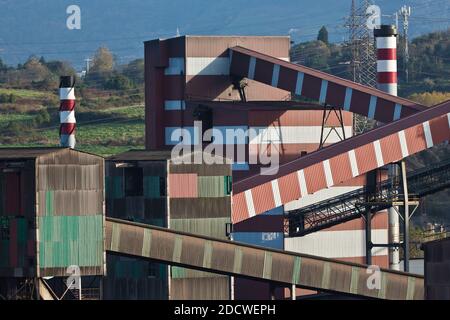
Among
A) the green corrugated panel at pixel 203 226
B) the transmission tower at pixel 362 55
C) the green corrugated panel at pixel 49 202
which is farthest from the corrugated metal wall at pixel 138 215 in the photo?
the transmission tower at pixel 362 55

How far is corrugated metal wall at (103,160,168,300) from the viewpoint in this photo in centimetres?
6162

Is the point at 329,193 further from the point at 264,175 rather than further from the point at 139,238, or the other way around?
the point at 139,238

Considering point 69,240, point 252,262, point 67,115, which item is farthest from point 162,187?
point 67,115

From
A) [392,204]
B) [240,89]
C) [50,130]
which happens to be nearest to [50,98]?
[50,130]

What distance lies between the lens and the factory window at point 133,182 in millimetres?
61719

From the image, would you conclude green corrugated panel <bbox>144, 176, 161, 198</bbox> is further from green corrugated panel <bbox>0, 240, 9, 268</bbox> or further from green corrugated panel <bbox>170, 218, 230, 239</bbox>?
green corrugated panel <bbox>0, 240, 9, 268</bbox>

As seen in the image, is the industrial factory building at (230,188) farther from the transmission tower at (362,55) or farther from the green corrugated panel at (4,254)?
the transmission tower at (362,55)

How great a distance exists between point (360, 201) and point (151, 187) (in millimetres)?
15787

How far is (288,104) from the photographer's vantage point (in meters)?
82.9

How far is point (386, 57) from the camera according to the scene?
85.2 m

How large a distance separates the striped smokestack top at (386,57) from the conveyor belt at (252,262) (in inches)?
1183

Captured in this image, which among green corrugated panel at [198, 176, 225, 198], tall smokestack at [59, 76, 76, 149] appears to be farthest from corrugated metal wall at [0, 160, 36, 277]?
tall smokestack at [59, 76, 76, 149]

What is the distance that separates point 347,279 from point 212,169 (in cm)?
947

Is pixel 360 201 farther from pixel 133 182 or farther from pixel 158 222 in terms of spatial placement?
pixel 133 182
